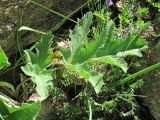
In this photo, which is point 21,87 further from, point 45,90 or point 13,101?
point 45,90

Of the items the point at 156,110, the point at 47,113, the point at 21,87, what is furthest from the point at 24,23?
the point at 156,110

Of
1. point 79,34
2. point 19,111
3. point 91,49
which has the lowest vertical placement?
point 19,111

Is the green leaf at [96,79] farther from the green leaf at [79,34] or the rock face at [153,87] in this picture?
the rock face at [153,87]

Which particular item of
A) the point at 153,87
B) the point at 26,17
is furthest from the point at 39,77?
the point at 153,87

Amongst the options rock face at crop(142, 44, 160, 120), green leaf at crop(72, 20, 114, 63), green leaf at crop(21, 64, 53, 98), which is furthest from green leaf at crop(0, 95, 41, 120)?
rock face at crop(142, 44, 160, 120)

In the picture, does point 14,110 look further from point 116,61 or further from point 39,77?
point 116,61
